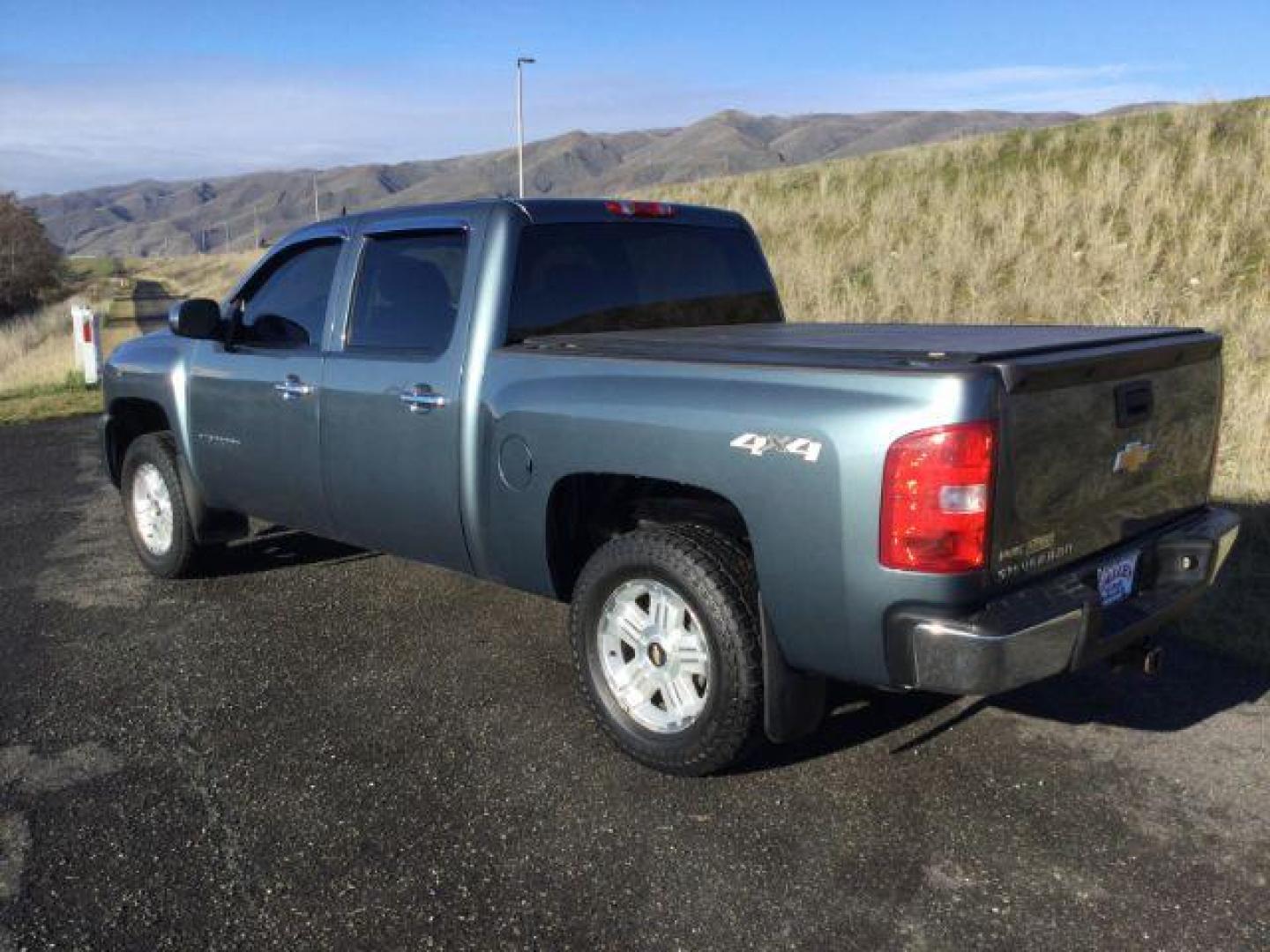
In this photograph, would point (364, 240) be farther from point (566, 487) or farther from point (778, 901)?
point (778, 901)

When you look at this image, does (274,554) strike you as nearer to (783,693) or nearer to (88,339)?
(783,693)

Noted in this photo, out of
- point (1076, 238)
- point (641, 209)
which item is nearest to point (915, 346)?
point (641, 209)

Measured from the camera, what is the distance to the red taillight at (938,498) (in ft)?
9.20

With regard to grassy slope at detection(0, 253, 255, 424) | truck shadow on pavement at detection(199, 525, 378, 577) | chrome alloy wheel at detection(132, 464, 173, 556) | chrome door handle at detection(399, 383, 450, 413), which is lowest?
grassy slope at detection(0, 253, 255, 424)

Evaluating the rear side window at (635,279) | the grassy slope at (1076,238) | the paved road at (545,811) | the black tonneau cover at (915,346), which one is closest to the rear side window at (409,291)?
the rear side window at (635,279)

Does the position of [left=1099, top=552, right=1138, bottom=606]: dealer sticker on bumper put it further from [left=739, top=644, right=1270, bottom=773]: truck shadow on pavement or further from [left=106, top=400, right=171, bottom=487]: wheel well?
[left=106, top=400, right=171, bottom=487]: wheel well

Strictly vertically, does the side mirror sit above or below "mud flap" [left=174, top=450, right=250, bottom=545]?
above

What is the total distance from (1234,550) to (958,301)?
6.53m

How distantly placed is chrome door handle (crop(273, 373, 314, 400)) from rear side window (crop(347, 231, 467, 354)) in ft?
0.98

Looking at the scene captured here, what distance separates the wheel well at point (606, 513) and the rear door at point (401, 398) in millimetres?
434

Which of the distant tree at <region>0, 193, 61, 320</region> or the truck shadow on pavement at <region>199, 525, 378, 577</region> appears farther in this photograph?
the distant tree at <region>0, 193, 61, 320</region>

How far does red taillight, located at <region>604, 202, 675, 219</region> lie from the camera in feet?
14.9

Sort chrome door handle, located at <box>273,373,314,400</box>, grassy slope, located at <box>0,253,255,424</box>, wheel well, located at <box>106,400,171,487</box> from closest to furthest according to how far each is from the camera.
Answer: chrome door handle, located at <box>273,373,314,400</box>, wheel well, located at <box>106,400,171,487</box>, grassy slope, located at <box>0,253,255,424</box>

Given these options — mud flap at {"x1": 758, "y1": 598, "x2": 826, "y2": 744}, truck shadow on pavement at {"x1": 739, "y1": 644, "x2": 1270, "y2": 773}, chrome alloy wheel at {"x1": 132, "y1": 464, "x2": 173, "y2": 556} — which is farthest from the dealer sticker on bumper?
chrome alloy wheel at {"x1": 132, "y1": 464, "x2": 173, "y2": 556}
